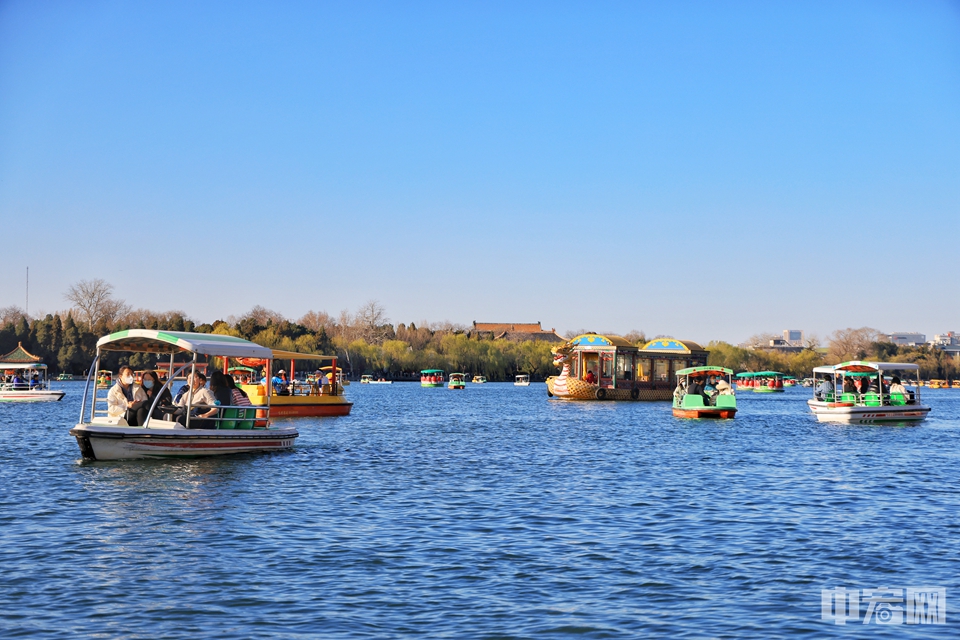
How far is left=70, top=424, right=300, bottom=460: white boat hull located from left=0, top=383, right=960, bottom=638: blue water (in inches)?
17.6

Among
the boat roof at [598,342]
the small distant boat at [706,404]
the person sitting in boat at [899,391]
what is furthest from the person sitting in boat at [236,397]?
the boat roof at [598,342]

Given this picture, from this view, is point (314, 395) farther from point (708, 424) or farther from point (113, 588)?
point (113, 588)

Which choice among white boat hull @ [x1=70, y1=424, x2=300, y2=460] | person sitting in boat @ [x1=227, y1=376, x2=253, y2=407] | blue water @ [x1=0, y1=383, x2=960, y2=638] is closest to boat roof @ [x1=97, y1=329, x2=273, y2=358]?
person sitting in boat @ [x1=227, y1=376, x2=253, y2=407]

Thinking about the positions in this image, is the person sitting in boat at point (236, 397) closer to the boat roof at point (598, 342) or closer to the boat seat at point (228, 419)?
the boat seat at point (228, 419)

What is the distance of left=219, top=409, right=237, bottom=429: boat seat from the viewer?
2711 centimetres

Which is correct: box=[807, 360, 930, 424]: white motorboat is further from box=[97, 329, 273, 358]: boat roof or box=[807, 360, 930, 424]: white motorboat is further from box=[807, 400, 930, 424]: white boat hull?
box=[97, 329, 273, 358]: boat roof

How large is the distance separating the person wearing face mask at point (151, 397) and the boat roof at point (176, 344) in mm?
970

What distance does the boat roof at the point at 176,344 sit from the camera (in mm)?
25141

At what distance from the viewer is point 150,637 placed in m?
10.1

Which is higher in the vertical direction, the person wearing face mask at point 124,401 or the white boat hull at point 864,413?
the person wearing face mask at point 124,401

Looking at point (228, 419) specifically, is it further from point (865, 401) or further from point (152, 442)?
point (865, 401)

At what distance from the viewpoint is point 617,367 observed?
7725 cm

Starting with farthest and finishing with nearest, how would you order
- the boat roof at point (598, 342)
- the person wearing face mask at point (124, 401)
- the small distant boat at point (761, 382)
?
the small distant boat at point (761, 382) → the boat roof at point (598, 342) → the person wearing face mask at point (124, 401)

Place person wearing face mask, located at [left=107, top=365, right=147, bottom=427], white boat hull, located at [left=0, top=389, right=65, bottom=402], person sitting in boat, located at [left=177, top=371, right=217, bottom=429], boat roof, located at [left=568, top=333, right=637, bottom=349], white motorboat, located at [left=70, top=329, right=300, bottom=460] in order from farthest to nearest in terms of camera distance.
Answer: boat roof, located at [left=568, top=333, right=637, bottom=349]
white boat hull, located at [left=0, top=389, right=65, bottom=402]
person sitting in boat, located at [left=177, top=371, right=217, bottom=429]
person wearing face mask, located at [left=107, top=365, right=147, bottom=427]
white motorboat, located at [left=70, top=329, right=300, bottom=460]
